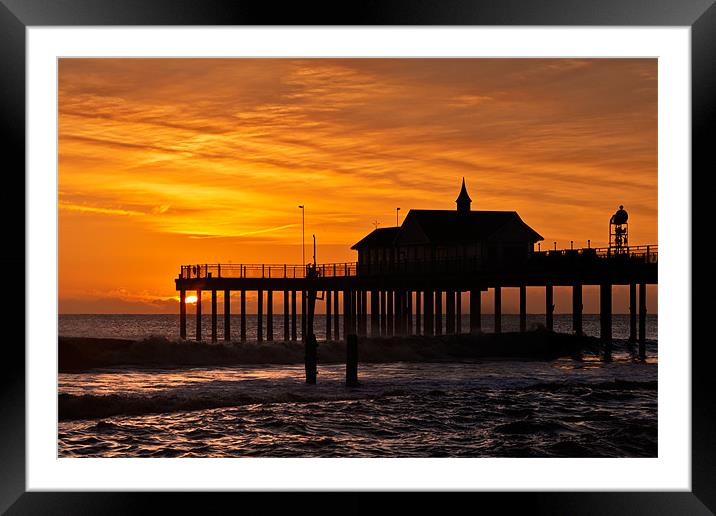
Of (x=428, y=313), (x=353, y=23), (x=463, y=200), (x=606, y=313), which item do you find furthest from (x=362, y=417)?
(x=463, y=200)

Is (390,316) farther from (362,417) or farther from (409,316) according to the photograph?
(362,417)

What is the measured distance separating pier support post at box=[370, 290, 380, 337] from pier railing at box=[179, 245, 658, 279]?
A: 1.29 meters

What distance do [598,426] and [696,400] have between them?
9678mm

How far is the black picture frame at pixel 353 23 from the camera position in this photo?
254 inches

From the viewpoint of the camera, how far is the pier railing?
33.3m

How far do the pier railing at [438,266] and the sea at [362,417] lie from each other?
5.26m

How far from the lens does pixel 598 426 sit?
1602 centimetres

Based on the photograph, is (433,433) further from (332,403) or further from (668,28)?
(668,28)

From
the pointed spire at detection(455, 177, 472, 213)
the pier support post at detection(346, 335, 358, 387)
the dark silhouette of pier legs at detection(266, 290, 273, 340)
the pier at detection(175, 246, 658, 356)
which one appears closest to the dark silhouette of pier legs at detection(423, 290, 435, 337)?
the pier at detection(175, 246, 658, 356)

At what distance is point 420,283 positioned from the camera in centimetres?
4316

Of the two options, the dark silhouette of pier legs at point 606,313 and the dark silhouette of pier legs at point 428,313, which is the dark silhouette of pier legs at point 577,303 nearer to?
the dark silhouette of pier legs at point 606,313

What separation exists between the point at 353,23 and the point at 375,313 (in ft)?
136

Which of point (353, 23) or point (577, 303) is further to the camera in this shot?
point (577, 303)

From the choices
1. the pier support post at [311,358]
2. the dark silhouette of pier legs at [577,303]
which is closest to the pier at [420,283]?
the dark silhouette of pier legs at [577,303]
